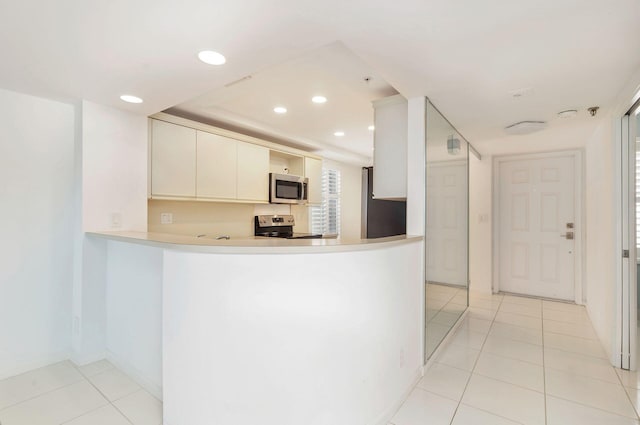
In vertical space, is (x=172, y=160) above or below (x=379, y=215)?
above

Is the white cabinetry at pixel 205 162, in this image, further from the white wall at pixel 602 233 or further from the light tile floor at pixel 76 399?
the white wall at pixel 602 233

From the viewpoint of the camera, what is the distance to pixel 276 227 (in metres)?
4.56

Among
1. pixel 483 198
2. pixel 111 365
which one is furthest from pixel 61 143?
pixel 483 198

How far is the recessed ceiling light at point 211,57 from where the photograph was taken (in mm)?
1727

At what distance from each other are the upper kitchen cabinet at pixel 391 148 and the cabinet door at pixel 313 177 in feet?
6.88

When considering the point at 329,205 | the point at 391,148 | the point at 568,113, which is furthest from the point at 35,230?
the point at 568,113

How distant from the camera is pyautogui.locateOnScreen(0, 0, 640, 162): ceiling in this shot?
4.42ft

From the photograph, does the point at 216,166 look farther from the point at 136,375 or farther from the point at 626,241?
the point at 626,241

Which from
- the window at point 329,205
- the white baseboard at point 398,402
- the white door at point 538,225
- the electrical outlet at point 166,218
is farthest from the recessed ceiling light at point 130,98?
the white door at point 538,225

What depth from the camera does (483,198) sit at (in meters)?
4.69

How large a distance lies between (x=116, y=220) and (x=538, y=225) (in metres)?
5.28

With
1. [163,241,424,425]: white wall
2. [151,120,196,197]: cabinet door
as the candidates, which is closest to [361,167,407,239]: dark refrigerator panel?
[151,120,196,197]: cabinet door

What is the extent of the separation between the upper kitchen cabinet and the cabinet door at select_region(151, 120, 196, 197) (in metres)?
1.92

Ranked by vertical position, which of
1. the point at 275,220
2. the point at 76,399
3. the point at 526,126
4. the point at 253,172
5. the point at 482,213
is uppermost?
the point at 526,126
